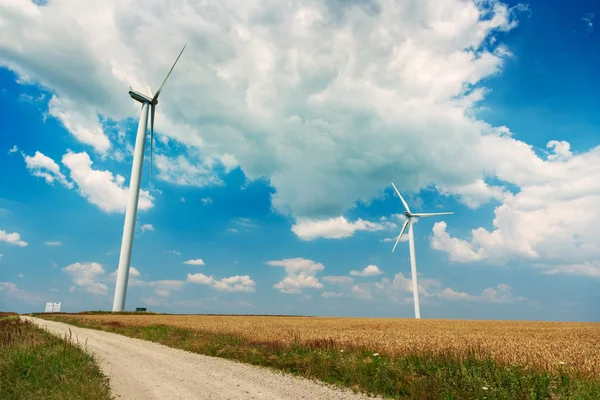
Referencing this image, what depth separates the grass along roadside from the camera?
11.4 metres

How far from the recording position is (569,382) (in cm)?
1168

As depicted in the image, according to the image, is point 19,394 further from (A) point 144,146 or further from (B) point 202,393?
(A) point 144,146

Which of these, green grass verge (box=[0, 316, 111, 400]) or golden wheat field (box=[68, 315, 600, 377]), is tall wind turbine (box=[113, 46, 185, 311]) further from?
green grass verge (box=[0, 316, 111, 400])

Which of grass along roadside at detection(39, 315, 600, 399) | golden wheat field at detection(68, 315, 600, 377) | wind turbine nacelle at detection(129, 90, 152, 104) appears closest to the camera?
grass along roadside at detection(39, 315, 600, 399)

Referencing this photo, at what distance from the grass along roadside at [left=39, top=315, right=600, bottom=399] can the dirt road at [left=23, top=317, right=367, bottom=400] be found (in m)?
1.11

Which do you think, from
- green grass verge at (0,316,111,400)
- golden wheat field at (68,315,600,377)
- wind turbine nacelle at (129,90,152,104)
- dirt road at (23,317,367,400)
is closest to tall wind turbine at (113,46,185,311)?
wind turbine nacelle at (129,90,152,104)

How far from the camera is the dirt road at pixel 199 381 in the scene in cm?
1278

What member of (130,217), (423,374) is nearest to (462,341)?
(423,374)

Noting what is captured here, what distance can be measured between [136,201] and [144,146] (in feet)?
40.8

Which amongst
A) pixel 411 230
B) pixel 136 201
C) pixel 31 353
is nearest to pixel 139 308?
pixel 136 201

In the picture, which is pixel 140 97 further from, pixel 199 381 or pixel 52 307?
pixel 199 381

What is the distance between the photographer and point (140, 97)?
295ft

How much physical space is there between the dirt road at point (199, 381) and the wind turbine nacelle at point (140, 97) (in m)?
79.3

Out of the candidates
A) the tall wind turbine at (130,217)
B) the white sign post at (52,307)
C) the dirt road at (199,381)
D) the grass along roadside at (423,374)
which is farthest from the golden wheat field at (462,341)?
the white sign post at (52,307)
